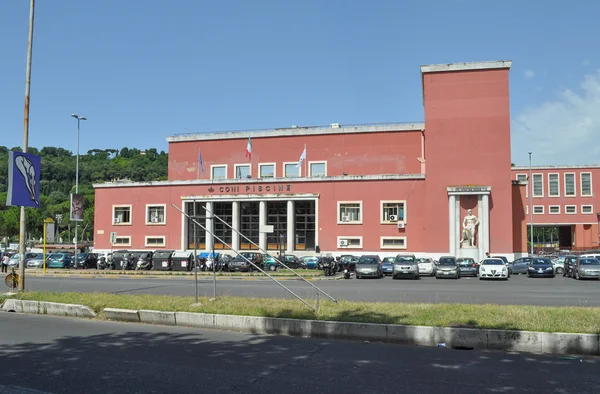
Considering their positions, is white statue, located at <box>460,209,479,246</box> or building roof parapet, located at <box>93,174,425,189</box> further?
building roof parapet, located at <box>93,174,425,189</box>

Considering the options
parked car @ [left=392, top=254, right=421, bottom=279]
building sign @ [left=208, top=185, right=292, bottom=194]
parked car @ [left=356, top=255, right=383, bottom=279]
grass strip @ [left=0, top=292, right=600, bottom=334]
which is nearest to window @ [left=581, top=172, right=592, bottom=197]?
building sign @ [left=208, top=185, right=292, bottom=194]

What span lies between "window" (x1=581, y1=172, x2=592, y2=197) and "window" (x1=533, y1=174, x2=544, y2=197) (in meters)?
5.14

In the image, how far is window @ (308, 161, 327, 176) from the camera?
5619 centimetres

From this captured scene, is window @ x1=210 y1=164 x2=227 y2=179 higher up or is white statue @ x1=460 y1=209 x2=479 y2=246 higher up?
window @ x1=210 y1=164 x2=227 y2=179

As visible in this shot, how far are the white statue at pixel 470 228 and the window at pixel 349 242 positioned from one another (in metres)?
9.36

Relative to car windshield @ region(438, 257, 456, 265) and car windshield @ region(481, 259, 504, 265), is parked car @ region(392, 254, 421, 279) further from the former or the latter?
car windshield @ region(481, 259, 504, 265)

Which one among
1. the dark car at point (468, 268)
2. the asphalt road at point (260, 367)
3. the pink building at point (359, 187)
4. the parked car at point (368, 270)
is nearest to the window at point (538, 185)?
the pink building at point (359, 187)

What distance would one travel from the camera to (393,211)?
48.4 meters

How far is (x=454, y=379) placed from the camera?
23.4 feet

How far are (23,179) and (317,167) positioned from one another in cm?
4191

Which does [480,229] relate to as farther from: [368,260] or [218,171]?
[218,171]

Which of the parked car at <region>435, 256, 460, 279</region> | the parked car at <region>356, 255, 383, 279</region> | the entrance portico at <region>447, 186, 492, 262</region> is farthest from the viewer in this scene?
the entrance portico at <region>447, 186, 492, 262</region>

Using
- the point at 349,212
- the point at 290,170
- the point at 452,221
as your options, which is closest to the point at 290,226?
the point at 349,212

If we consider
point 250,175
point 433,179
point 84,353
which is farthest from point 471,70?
point 84,353
